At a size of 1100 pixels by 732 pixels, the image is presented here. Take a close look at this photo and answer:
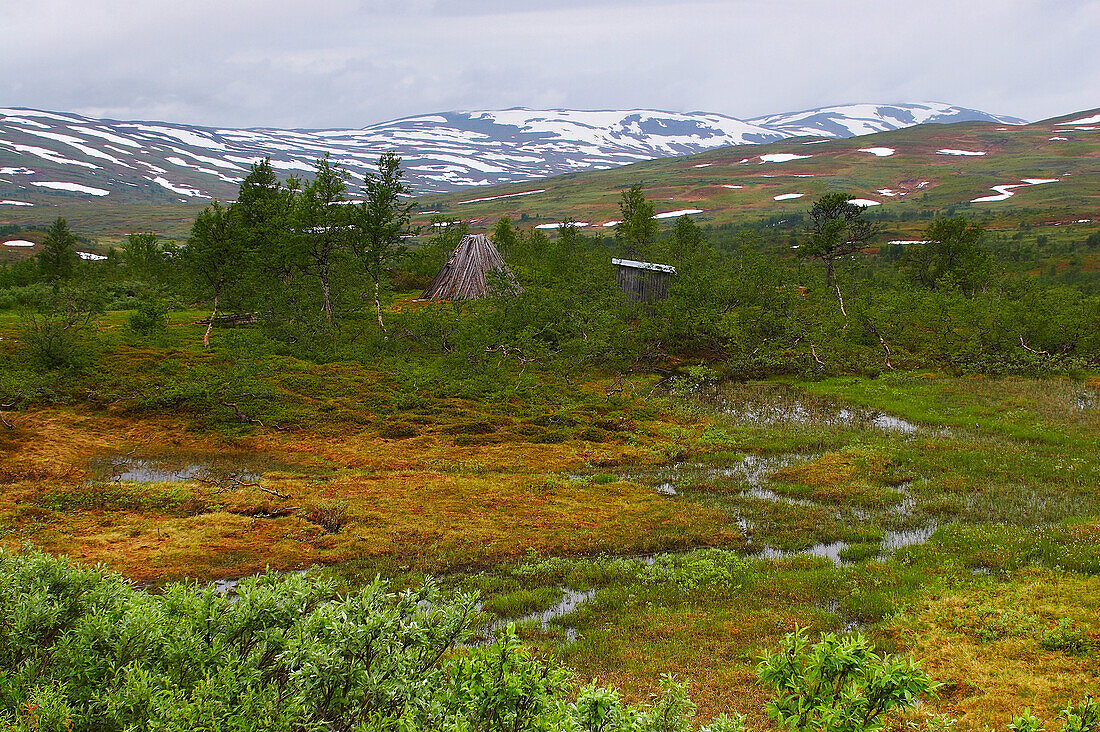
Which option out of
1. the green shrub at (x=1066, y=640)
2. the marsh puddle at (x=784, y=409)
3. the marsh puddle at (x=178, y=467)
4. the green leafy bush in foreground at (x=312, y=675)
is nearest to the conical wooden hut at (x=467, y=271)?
the marsh puddle at (x=784, y=409)

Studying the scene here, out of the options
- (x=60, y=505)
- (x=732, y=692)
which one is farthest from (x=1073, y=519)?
(x=60, y=505)

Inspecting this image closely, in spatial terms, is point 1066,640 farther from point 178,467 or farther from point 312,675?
point 178,467

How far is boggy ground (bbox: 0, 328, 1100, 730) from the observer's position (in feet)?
28.0

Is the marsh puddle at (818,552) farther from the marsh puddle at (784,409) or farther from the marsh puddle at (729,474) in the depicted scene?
the marsh puddle at (784,409)

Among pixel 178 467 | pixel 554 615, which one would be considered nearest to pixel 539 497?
pixel 554 615

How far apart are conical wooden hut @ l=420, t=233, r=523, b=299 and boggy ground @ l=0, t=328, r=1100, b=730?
1795 centimetres

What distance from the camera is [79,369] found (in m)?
22.2

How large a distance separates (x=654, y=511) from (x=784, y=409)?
1192cm

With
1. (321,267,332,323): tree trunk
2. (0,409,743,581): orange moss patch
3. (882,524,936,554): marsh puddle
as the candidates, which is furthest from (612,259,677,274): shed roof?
(882,524,936,554): marsh puddle

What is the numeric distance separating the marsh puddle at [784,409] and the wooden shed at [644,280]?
31.2 ft

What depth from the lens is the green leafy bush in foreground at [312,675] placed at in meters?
3.72

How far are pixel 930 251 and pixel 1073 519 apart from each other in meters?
37.3

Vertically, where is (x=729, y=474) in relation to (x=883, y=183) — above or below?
below

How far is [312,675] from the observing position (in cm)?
399
